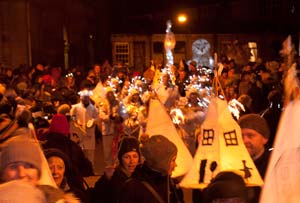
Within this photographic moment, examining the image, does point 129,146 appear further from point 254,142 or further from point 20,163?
point 20,163

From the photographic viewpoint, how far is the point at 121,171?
624 cm

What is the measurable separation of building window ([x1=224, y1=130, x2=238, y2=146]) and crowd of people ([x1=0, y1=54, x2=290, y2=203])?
0.28ft

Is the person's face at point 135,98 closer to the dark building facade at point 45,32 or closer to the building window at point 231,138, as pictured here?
the building window at point 231,138

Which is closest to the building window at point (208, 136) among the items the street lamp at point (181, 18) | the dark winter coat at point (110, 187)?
the dark winter coat at point (110, 187)

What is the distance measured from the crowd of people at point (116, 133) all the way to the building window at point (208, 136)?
0.24 metres

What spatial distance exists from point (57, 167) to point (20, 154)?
1.60 metres

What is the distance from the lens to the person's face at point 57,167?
221 inches

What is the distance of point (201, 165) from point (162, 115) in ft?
4.42

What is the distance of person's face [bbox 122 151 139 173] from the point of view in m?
6.22

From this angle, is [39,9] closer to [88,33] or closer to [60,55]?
[60,55]

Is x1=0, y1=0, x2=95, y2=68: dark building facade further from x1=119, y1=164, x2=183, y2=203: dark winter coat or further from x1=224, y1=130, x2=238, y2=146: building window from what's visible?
x1=119, y1=164, x2=183, y2=203: dark winter coat

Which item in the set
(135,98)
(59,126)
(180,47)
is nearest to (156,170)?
(59,126)

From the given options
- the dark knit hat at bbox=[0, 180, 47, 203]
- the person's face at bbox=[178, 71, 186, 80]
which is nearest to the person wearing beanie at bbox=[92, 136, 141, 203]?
the dark knit hat at bbox=[0, 180, 47, 203]

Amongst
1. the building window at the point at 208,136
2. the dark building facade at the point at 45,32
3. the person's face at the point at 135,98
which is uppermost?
the dark building facade at the point at 45,32
